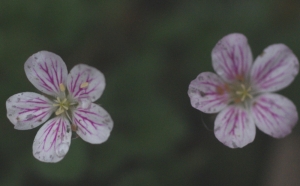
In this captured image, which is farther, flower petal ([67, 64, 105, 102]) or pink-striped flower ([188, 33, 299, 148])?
pink-striped flower ([188, 33, 299, 148])

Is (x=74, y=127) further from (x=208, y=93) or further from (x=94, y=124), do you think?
(x=208, y=93)

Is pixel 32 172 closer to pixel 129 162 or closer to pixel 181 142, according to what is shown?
pixel 129 162

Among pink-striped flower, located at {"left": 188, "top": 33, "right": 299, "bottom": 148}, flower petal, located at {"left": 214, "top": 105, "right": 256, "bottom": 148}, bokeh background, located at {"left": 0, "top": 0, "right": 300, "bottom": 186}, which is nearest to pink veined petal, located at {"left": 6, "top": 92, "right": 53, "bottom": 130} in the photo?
bokeh background, located at {"left": 0, "top": 0, "right": 300, "bottom": 186}

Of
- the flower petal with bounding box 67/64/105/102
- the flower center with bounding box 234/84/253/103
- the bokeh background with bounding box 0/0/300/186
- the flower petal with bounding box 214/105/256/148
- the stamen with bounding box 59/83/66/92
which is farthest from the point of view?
the bokeh background with bounding box 0/0/300/186

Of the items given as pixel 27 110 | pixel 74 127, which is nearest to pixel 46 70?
Result: pixel 27 110

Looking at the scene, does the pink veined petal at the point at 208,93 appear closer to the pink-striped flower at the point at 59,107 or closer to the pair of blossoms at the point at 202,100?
the pair of blossoms at the point at 202,100

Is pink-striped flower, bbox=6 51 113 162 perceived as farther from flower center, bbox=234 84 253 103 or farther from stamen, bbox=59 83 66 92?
flower center, bbox=234 84 253 103
